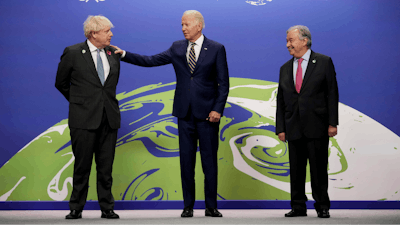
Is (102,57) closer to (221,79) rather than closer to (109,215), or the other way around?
(221,79)

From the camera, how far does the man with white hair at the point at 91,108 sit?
8.82 ft

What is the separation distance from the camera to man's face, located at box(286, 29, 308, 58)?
2.83 metres

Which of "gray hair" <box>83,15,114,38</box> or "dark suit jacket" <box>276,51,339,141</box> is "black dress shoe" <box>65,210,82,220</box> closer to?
"gray hair" <box>83,15,114,38</box>

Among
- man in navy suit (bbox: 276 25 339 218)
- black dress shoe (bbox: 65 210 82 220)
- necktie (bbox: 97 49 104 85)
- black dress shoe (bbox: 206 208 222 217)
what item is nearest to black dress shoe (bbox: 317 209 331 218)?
man in navy suit (bbox: 276 25 339 218)

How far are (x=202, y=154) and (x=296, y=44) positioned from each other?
1.11 m

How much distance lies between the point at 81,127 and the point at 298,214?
1748 mm

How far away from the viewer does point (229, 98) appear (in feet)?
11.9

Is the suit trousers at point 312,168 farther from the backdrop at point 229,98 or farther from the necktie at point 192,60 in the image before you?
the necktie at point 192,60

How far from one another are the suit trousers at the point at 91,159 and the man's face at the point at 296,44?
151 centimetres

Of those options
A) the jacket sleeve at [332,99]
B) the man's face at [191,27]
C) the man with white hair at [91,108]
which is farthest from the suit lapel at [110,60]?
the jacket sleeve at [332,99]

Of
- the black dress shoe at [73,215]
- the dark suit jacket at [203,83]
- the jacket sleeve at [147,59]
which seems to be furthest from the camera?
the jacket sleeve at [147,59]

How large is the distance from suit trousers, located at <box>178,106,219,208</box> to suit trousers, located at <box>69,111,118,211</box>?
21.5 inches

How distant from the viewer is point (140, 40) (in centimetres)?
369

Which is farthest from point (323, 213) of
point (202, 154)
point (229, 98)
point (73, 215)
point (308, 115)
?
point (73, 215)
